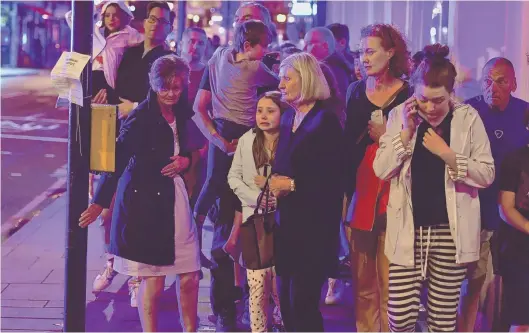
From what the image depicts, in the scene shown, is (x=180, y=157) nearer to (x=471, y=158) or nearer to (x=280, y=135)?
(x=280, y=135)

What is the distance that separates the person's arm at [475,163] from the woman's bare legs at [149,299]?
1.90 meters

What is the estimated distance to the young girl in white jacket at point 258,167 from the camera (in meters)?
4.84

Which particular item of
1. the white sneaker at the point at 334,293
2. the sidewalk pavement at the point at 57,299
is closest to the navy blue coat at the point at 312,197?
the sidewalk pavement at the point at 57,299

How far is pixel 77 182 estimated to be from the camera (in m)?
4.61

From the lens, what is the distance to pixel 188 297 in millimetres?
5113

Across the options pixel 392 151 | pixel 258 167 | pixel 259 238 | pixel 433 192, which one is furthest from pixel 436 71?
pixel 259 238

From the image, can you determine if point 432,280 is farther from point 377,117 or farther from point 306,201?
point 377,117

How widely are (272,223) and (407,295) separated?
90 centimetres

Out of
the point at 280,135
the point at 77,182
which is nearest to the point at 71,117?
the point at 77,182

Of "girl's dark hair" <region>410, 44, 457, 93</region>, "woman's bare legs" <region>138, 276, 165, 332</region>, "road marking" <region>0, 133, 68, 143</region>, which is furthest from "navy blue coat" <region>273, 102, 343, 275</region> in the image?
"road marking" <region>0, 133, 68, 143</region>

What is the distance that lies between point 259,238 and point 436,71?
141cm

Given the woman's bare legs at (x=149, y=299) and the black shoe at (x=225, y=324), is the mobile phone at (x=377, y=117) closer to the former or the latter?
the woman's bare legs at (x=149, y=299)

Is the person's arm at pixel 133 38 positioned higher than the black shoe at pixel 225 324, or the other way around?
the person's arm at pixel 133 38

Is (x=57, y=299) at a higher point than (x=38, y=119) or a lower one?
lower
